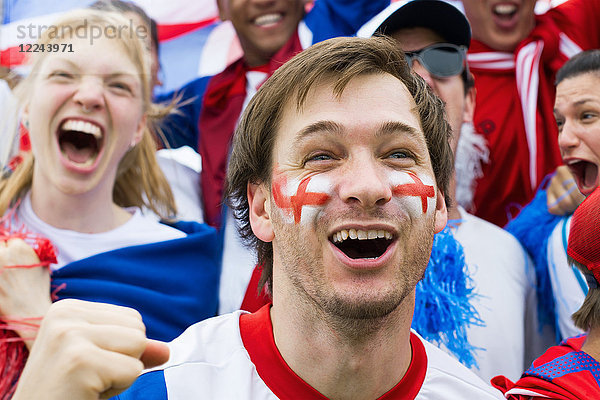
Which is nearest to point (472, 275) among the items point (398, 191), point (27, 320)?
point (398, 191)

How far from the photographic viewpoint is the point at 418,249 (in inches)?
81.8

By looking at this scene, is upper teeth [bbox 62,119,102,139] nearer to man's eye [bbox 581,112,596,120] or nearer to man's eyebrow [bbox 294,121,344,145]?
man's eyebrow [bbox 294,121,344,145]

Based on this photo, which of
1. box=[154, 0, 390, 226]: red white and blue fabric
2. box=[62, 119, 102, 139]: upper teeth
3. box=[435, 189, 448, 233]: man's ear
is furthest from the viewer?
box=[154, 0, 390, 226]: red white and blue fabric

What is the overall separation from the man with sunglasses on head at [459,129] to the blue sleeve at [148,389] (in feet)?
4.46

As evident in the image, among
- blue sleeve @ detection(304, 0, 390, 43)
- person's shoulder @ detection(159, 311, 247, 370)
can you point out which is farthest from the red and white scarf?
person's shoulder @ detection(159, 311, 247, 370)

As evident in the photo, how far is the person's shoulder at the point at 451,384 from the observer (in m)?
2.10

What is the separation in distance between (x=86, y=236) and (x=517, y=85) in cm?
214

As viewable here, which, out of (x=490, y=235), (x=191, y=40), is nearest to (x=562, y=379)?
(x=490, y=235)

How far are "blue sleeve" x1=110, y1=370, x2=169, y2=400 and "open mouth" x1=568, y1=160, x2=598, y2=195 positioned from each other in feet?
6.30

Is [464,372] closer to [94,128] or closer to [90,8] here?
[94,128]

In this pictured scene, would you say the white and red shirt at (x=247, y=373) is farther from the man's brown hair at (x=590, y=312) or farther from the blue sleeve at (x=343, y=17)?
the blue sleeve at (x=343, y=17)

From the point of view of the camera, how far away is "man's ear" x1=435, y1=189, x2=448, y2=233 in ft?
7.61

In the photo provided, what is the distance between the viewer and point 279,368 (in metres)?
2.05

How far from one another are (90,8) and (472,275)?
2.20 m
